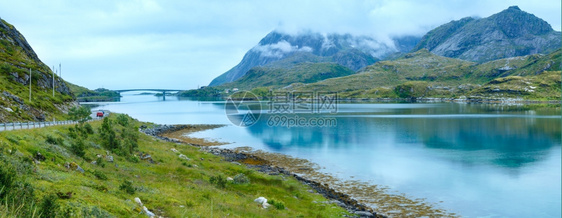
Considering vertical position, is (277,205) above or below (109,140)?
below

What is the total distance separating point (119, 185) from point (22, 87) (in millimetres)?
82277

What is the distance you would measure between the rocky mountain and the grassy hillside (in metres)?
28.5

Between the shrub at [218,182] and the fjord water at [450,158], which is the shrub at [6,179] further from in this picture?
the fjord water at [450,158]

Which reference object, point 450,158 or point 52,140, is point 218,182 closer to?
point 52,140

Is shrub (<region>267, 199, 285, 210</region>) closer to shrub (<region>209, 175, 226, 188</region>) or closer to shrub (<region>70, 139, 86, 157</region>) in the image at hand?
shrub (<region>209, 175, 226, 188</region>)

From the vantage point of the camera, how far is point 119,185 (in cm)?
2562

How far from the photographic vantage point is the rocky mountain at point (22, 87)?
69250 mm

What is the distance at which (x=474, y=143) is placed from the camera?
85.2 metres

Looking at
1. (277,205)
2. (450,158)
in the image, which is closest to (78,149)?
(277,205)

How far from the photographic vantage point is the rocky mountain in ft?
227

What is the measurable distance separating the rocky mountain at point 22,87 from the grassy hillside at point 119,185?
28.5 metres

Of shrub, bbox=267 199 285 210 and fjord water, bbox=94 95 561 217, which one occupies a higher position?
shrub, bbox=267 199 285 210

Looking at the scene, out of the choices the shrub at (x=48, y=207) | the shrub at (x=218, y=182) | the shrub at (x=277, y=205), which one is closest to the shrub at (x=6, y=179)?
the shrub at (x=48, y=207)

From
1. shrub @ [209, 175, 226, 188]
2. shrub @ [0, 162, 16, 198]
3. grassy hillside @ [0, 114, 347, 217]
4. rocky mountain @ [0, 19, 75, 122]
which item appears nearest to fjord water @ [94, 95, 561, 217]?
grassy hillside @ [0, 114, 347, 217]
